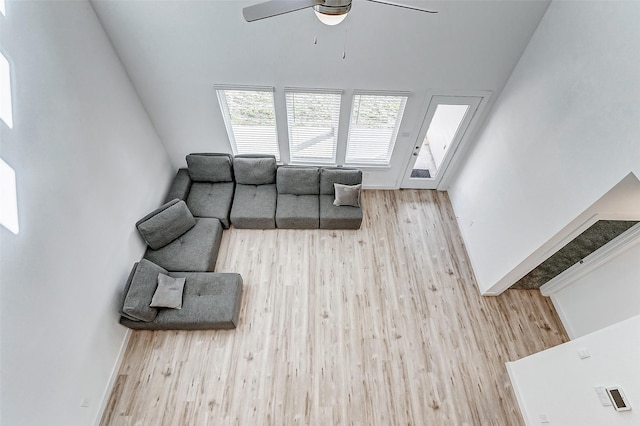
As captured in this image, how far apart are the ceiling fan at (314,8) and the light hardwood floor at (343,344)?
3.39 m

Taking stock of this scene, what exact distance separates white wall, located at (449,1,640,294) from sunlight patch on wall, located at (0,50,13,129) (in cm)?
497

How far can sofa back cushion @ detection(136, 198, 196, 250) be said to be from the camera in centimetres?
436

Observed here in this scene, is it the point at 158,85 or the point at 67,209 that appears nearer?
the point at 67,209

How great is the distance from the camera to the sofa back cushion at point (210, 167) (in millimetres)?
5141

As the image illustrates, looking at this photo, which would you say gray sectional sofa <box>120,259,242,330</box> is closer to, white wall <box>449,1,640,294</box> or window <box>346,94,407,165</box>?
window <box>346,94,407,165</box>

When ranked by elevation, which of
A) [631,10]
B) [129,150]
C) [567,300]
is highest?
[129,150]

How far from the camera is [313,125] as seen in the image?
495cm

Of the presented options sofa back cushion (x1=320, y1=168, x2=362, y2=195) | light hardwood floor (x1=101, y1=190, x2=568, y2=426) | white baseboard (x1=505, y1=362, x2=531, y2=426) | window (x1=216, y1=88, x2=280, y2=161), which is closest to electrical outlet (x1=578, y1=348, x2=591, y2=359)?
white baseboard (x1=505, y1=362, x2=531, y2=426)

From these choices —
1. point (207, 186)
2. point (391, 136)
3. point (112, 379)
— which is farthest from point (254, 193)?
point (112, 379)

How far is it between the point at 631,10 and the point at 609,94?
0.63 meters

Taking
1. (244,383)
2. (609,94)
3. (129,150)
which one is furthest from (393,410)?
(129,150)

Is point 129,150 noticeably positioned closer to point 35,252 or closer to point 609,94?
point 35,252

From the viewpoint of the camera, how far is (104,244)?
→ 368 cm

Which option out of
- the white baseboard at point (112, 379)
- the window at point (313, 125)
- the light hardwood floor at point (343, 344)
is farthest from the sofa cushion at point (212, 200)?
the white baseboard at point (112, 379)
